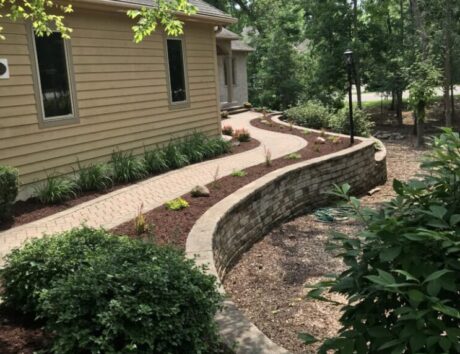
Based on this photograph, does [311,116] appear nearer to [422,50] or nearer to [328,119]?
[328,119]

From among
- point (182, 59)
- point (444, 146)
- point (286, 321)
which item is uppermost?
point (182, 59)

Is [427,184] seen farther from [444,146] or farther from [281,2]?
[281,2]

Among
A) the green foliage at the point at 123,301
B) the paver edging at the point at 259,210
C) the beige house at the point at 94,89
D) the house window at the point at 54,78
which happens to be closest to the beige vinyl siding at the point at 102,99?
the beige house at the point at 94,89

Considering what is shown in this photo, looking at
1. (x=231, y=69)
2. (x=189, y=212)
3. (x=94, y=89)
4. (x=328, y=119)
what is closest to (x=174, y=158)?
(x=94, y=89)

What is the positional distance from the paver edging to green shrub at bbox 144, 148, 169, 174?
2.64m

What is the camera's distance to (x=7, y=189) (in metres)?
6.39

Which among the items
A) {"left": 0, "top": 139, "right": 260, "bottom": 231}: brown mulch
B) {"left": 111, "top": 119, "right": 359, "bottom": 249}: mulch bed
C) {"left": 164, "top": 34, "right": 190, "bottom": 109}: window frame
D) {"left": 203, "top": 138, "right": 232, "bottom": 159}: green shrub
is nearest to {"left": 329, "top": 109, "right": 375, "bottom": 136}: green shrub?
{"left": 111, "top": 119, "right": 359, "bottom": 249}: mulch bed

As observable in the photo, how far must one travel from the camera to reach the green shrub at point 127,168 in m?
8.88

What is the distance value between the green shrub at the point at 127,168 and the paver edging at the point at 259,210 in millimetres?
2626

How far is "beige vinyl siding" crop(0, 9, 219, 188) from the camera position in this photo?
7.45 meters

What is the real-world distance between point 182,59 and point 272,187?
5077 mm

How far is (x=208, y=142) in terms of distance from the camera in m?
11.5

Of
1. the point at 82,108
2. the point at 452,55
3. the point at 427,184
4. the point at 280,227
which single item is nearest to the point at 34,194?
the point at 82,108

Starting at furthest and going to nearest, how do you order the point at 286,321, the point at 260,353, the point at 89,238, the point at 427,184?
the point at 286,321, the point at 89,238, the point at 260,353, the point at 427,184
